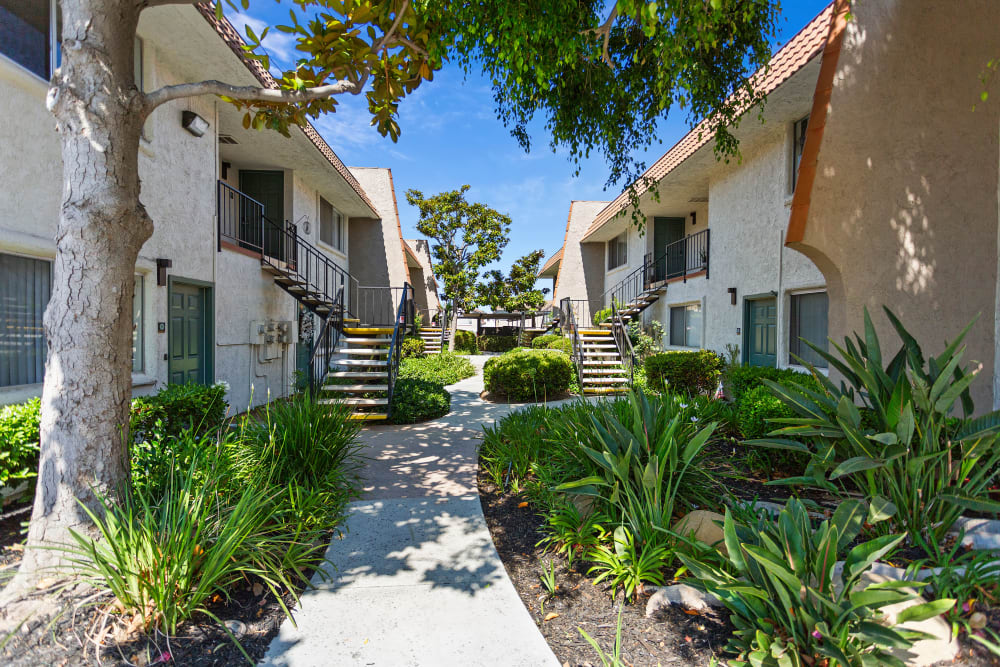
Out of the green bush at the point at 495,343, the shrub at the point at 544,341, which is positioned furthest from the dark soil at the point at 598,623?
the green bush at the point at 495,343

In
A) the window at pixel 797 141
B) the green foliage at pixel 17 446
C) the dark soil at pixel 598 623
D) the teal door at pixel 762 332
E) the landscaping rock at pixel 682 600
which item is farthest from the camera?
the teal door at pixel 762 332

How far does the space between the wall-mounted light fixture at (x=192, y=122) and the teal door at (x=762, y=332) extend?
10.4 meters

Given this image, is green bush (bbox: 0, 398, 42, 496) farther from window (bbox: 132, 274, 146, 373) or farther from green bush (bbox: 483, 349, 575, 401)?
green bush (bbox: 483, 349, 575, 401)

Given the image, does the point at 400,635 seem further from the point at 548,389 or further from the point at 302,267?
the point at 302,267

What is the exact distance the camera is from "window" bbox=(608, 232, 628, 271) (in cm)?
1839

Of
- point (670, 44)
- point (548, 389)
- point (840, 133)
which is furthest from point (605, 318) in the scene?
point (670, 44)

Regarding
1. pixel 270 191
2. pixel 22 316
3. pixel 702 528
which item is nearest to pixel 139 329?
pixel 22 316

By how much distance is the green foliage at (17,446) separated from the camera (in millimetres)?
3398

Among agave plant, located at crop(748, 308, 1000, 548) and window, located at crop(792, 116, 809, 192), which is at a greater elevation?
window, located at crop(792, 116, 809, 192)

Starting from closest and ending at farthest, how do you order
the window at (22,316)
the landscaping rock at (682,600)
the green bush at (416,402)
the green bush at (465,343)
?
the landscaping rock at (682,600)
the window at (22,316)
the green bush at (416,402)
the green bush at (465,343)

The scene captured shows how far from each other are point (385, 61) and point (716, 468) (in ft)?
15.6

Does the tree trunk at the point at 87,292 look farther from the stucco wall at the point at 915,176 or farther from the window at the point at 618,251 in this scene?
the window at the point at 618,251

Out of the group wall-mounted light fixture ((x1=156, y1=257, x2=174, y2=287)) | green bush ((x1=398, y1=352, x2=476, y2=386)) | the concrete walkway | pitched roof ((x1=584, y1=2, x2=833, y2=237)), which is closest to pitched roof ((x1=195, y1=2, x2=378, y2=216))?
wall-mounted light fixture ((x1=156, y1=257, x2=174, y2=287))

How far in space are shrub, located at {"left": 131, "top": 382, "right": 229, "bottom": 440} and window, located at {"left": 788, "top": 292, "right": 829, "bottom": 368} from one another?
330 inches
